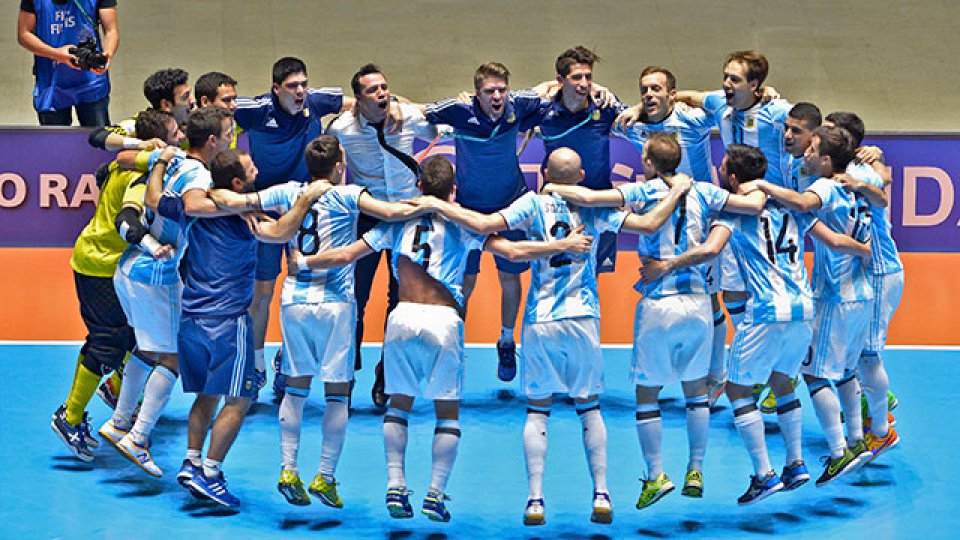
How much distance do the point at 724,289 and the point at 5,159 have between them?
8606 mm

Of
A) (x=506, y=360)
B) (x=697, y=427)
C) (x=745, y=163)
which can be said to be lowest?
(x=697, y=427)

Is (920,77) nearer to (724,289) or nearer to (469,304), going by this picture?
(469,304)

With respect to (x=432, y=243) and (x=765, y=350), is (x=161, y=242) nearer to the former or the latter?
(x=432, y=243)

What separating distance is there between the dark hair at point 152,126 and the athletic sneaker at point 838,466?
192 inches

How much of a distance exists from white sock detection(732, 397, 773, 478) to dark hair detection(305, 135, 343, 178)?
2.81 metres

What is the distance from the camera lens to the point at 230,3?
752 inches

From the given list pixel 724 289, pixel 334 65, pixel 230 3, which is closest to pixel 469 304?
pixel 724 289

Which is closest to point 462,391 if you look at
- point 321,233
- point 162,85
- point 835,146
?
point 321,233

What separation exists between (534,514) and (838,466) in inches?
81.5

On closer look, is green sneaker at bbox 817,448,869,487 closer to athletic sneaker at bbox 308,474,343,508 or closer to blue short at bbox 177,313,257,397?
athletic sneaker at bbox 308,474,343,508

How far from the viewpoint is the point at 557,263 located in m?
7.41

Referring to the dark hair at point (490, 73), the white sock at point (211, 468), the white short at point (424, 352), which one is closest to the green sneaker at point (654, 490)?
the white short at point (424, 352)

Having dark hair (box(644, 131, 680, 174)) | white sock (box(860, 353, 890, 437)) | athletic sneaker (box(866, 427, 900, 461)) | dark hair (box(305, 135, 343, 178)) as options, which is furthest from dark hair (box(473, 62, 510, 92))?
athletic sneaker (box(866, 427, 900, 461))

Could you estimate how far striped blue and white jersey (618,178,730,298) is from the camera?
25.0 feet
